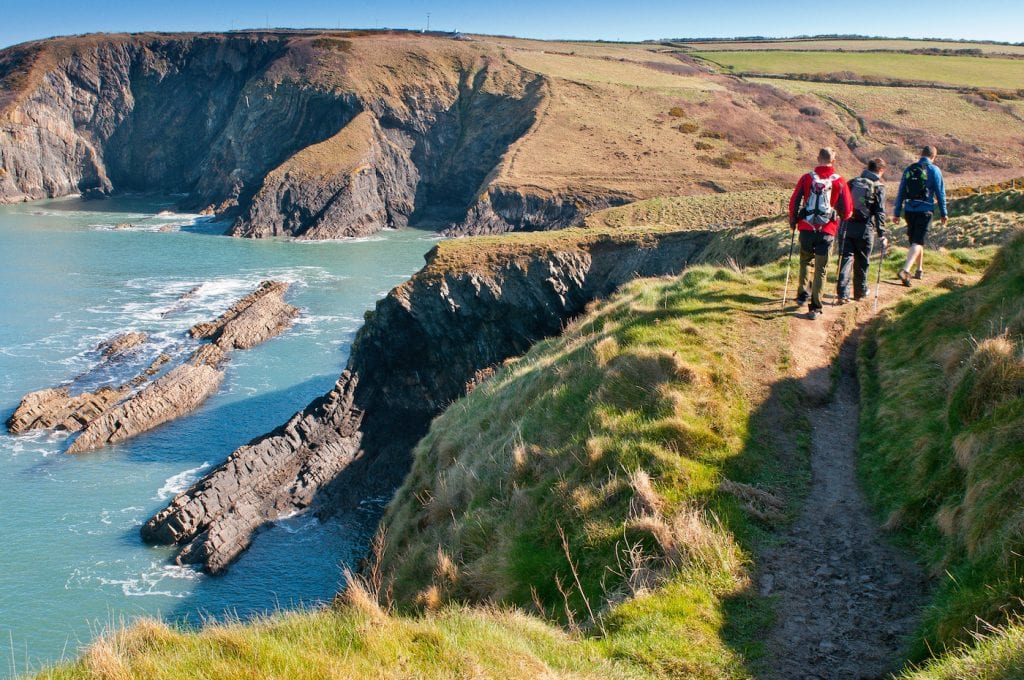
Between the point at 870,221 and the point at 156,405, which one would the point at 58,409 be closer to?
the point at 156,405

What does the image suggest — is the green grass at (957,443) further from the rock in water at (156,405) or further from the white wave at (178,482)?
the rock in water at (156,405)

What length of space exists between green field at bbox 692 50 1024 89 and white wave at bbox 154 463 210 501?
132 meters

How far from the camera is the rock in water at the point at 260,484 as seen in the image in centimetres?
3030

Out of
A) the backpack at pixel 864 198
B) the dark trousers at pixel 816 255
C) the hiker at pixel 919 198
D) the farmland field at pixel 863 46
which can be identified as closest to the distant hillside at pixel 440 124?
the farmland field at pixel 863 46

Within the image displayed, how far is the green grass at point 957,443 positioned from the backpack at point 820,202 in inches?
95.3

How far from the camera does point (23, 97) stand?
130375mm

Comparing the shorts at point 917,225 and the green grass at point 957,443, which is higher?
the shorts at point 917,225

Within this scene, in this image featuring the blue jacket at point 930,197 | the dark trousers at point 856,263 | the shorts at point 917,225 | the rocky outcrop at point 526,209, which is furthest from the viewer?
the rocky outcrop at point 526,209

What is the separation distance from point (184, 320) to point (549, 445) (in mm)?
54966

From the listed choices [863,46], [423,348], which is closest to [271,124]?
[423,348]

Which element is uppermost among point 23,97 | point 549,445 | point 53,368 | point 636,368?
point 23,97

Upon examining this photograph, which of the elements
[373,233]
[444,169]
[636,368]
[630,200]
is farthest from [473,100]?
[636,368]

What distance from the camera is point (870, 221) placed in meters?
15.9

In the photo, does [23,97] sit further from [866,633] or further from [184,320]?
[866,633]
